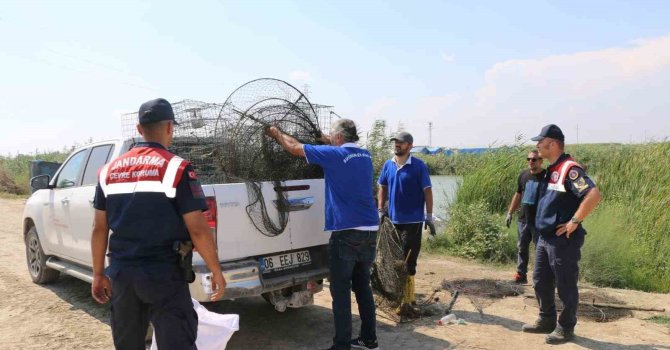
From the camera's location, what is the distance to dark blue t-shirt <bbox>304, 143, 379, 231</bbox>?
4.17m

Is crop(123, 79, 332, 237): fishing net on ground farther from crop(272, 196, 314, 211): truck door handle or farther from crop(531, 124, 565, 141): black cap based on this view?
crop(531, 124, 565, 141): black cap

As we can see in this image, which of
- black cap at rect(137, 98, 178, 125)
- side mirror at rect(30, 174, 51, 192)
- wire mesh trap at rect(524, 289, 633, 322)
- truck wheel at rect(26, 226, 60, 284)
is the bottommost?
wire mesh trap at rect(524, 289, 633, 322)

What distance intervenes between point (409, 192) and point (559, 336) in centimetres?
206

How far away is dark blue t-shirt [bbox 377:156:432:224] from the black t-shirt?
1.65 metres

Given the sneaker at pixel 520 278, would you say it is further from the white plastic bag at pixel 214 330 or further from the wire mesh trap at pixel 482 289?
the white plastic bag at pixel 214 330

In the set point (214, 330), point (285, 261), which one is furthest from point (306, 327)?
→ point (214, 330)

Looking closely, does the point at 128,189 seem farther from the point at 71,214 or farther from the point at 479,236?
the point at 479,236

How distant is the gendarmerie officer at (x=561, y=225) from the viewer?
4.47m

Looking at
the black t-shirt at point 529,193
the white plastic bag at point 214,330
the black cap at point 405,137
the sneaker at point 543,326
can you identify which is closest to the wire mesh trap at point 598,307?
the sneaker at point 543,326

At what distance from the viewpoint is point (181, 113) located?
5270mm

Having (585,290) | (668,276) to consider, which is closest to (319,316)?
(585,290)

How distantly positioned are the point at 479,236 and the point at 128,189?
24.8 ft

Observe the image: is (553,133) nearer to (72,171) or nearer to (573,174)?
(573,174)

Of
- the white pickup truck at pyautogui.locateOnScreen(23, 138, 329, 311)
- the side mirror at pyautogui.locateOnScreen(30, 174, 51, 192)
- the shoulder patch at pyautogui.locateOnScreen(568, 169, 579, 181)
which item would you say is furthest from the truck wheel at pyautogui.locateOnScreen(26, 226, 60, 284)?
the shoulder patch at pyautogui.locateOnScreen(568, 169, 579, 181)
